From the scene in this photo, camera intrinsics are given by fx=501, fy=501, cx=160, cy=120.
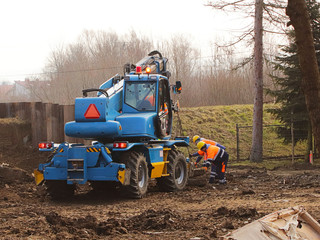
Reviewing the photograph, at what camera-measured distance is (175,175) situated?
47.4 feet

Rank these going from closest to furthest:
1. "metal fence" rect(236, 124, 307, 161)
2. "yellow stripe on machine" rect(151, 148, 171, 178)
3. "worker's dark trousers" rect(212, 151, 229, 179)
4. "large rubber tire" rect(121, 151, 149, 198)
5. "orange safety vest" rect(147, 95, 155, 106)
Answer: "large rubber tire" rect(121, 151, 149, 198) < "yellow stripe on machine" rect(151, 148, 171, 178) < "orange safety vest" rect(147, 95, 155, 106) < "worker's dark trousers" rect(212, 151, 229, 179) < "metal fence" rect(236, 124, 307, 161)

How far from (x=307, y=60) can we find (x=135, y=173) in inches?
293

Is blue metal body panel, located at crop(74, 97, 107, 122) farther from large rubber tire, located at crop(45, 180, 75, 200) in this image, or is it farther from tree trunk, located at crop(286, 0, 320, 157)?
tree trunk, located at crop(286, 0, 320, 157)

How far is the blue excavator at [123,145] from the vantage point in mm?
11586

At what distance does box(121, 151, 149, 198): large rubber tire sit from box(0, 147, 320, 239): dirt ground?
0.71 ft

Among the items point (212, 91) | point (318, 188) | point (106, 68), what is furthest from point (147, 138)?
point (106, 68)

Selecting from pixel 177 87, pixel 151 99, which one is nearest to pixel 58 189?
pixel 151 99

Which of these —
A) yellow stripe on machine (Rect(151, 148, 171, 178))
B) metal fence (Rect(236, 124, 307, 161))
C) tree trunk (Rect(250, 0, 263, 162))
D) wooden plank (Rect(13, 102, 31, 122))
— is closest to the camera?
yellow stripe on machine (Rect(151, 148, 171, 178))

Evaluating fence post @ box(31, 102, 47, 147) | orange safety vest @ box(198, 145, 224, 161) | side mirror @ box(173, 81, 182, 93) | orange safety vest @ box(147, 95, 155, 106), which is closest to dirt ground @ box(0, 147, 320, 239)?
fence post @ box(31, 102, 47, 147)

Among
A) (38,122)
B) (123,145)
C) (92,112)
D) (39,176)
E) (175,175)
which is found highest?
(92,112)

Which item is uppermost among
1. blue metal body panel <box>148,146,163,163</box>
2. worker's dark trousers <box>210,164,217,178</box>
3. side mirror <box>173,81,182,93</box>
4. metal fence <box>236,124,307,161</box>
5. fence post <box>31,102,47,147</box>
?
side mirror <box>173,81,182,93</box>

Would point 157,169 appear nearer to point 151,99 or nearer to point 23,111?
point 151,99

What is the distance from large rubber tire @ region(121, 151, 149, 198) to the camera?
468 inches

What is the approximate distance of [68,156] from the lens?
11.7 meters
